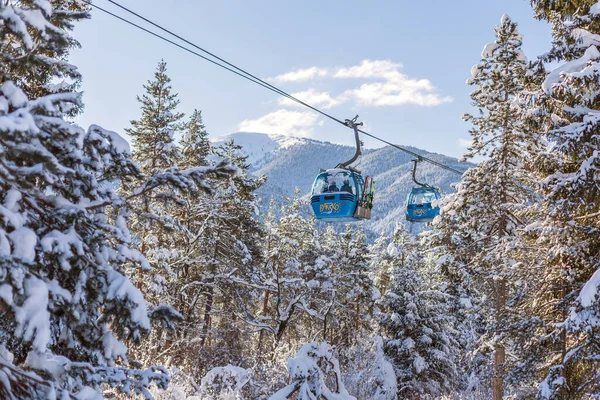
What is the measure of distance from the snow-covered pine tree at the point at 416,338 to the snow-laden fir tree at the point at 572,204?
11.6m

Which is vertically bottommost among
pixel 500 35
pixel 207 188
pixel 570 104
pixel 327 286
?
pixel 327 286

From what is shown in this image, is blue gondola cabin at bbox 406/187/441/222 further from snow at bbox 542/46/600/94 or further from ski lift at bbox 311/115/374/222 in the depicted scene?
snow at bbox 542/46/600/94

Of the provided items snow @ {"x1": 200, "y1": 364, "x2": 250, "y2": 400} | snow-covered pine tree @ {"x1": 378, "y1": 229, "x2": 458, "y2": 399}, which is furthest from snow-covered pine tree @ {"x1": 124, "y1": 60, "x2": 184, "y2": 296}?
snow-covered pine tree @ {"x1": 378, "y1": 229, "x2": 458, "y2": 399}

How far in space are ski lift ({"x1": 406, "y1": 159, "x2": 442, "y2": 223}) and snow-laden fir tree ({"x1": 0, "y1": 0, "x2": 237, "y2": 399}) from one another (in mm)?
14626

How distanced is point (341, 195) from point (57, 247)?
1040 centimetres

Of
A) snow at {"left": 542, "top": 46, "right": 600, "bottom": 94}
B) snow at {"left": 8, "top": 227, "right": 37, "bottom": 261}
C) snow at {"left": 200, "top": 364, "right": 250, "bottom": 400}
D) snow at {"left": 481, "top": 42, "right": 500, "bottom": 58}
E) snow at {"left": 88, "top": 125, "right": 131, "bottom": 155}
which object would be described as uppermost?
snow at {"left": 481, "top": 42, "right": 500, "bottom": 58}

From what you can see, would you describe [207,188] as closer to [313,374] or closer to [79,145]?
[79,145]

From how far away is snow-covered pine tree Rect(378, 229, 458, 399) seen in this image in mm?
22234

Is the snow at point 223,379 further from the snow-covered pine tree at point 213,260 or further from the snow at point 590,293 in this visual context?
the snow-covered pine tree at point 213,260

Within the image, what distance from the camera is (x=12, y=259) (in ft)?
10.2

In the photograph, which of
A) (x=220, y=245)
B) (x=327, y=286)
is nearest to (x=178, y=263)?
(x=220, y=245)

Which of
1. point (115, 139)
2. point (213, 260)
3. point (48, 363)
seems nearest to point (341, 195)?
point (213, 260)

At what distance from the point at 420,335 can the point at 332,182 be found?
1233 centimetres

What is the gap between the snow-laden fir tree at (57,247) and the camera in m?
3.27
